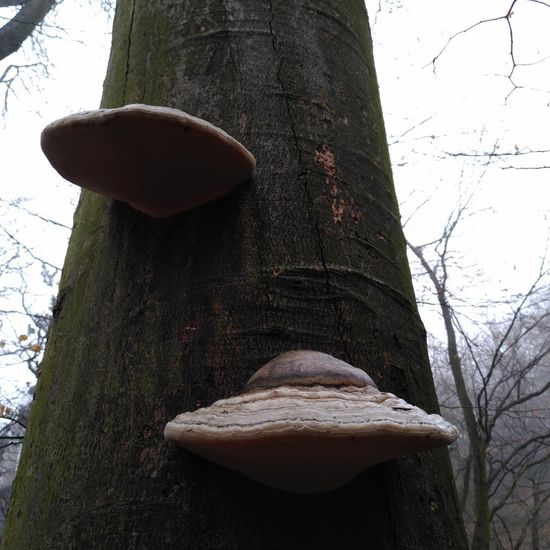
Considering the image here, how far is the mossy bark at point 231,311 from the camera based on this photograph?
2.81 feet

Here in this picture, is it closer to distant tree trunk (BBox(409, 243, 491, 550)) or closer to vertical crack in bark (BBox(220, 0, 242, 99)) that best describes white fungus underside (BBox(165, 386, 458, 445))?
vertical crack in bark (BBox(220, 0, 242, 99))

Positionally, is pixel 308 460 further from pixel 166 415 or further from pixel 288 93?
pixel 288 93

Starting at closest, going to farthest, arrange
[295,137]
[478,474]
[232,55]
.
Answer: [295,137], [232,55], [478,474]

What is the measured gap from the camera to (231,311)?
1.02 meters

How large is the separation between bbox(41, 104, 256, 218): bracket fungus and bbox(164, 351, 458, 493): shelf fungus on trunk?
0.44 metres

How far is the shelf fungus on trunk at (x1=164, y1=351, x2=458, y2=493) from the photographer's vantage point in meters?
0.71

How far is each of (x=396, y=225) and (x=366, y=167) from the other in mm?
170

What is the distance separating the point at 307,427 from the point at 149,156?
0.66 m

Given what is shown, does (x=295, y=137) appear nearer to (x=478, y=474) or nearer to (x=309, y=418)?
(x=309, y=418)

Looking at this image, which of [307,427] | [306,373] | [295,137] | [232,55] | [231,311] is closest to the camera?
[307,427]

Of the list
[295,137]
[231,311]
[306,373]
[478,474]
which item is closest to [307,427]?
[306,373]

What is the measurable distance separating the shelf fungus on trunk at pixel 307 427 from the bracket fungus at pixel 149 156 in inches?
17.5

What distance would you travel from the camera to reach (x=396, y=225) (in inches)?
53.9

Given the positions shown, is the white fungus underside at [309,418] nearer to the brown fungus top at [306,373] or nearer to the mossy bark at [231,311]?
the brown fungus top at [306,373]
